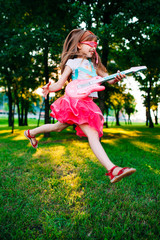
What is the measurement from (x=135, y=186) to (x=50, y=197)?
4.98 ft

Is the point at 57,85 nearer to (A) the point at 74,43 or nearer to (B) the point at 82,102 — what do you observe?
(B) the point at 82,102

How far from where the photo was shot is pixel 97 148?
2.32 m

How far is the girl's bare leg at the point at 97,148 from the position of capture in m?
2.23

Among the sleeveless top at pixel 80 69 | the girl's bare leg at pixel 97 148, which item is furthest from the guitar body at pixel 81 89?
the girl's bare leg at pixel 97 148

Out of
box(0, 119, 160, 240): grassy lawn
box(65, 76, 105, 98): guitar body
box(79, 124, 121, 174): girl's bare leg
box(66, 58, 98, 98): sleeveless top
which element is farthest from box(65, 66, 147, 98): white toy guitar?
box(0, 119, 160, 240): grassy lawn

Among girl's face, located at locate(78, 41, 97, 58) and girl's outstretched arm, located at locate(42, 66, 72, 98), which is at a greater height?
girl's face, located at locate(78, 41, 97, 58)

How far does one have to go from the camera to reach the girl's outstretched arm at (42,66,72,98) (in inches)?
97.4

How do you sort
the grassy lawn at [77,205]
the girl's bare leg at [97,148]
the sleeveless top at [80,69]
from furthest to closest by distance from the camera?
the sleeveless top at [80,69] → the girl's bare leg at [97,148] → the grassy lawn at [77,205]

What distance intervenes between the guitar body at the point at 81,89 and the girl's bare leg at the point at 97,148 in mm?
415

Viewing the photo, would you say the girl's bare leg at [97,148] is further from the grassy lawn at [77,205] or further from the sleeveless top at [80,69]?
the grassy lawn at [77,205]

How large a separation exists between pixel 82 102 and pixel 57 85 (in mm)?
438

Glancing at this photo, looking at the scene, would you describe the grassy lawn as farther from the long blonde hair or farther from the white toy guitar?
the long blonde hair

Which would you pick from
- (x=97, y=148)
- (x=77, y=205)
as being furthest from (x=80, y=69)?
(x=77, y=205)

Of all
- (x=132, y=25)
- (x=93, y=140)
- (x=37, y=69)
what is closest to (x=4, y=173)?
(x=93, y=140)
